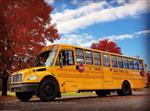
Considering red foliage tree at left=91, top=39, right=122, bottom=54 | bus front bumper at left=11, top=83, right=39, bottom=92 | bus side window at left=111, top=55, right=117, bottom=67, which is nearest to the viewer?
red foliage tree at left=91, top=39, right=122, bottom=54

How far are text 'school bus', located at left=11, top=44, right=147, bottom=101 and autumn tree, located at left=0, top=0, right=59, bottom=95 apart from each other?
1.28 metres

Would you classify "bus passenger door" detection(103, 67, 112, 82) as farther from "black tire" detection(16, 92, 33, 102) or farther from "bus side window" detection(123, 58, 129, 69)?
"black tire" detection(16, 92, 33, 102)

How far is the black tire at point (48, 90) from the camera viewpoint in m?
13.4

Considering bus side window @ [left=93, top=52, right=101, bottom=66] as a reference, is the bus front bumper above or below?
below

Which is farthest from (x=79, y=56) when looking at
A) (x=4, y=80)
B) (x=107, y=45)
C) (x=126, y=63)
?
(x=4, y=80)

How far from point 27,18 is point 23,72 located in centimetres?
279

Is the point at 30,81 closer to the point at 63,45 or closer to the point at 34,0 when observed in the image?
the point at 63,45

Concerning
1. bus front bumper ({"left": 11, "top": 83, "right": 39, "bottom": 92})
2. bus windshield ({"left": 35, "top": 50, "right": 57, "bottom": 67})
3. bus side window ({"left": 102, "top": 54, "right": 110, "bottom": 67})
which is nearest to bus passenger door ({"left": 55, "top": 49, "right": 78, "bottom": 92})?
bus windshield ({"left": 35, "top": 50, "right": 57, "bottom": 67})

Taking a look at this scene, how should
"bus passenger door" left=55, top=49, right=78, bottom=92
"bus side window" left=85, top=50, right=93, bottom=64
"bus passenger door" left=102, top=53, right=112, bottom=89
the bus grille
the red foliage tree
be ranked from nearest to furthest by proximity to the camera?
the red foliage tree < the bus grille < "bus passenger door" left=55, top=49, right=78, bottom=92 < "bus side window" left=85, top=50, right=93, bottom=64 < "bus passenger door" left=102, top=53, right=112, bottom=89

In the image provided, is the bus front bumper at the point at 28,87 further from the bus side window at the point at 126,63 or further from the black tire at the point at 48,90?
the bus side window at the point at 126,63

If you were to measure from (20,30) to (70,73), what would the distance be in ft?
8.54

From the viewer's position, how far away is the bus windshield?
13984 mm

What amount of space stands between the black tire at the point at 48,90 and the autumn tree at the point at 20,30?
6.52 ft

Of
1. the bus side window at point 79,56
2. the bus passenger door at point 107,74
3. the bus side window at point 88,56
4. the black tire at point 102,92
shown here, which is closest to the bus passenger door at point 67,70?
the bus side window at point 79,56
